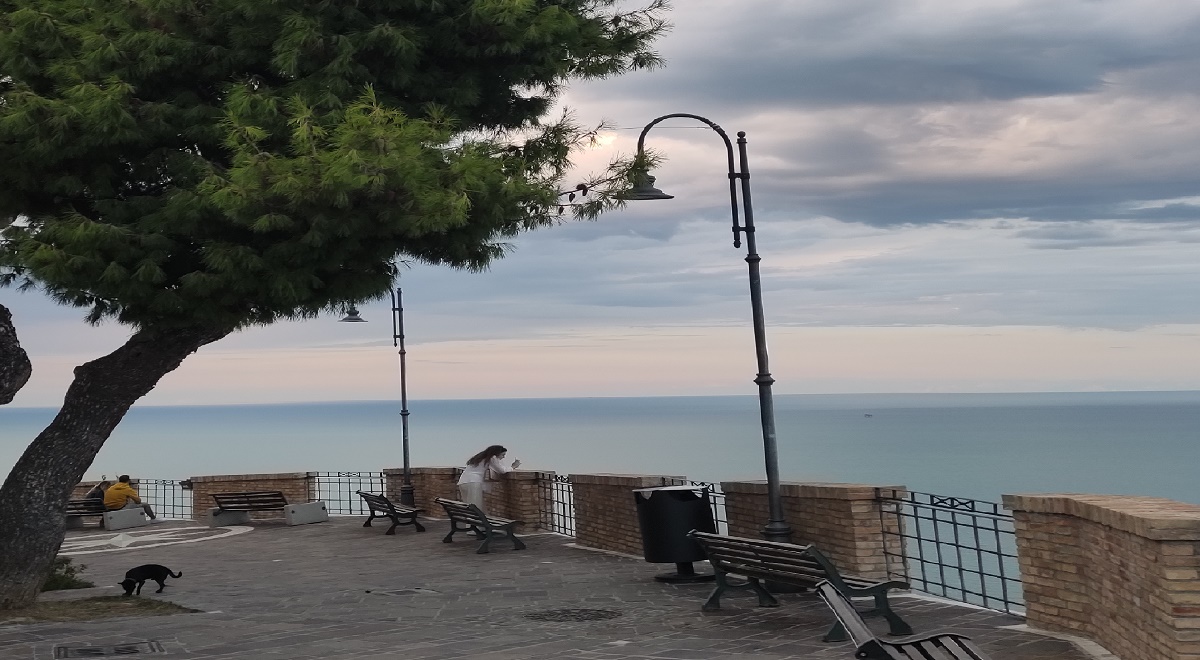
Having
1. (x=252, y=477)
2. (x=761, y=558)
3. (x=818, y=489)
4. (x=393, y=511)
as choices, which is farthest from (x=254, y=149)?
(x=252, y=477)

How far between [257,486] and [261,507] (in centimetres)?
282

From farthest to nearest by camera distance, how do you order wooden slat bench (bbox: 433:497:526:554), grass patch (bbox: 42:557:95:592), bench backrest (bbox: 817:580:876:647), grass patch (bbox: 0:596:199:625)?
wooden slat bench (bbox: 433:497:526:554)
grass patch (bbox: 42:557:95:592)
grass patch (bbox: 0:596:199:625)
bench backrest (bbox: 817:580:876:647)

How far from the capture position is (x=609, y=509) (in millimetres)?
16703

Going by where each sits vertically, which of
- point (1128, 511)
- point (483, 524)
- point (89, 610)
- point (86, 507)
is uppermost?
point (86, 507)

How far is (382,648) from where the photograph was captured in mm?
9773

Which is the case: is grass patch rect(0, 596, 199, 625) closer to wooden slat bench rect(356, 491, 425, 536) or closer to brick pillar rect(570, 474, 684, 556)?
brick pillar rect(570, 474, 684, 556)

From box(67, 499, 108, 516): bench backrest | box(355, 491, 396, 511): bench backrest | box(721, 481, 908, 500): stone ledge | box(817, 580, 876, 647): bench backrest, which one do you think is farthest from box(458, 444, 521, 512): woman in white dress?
box(817, 580, 876, 647): bench backrest

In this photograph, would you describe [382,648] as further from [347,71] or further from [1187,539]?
[1187,539]

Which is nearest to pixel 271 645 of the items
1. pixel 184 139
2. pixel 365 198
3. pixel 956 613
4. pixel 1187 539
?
pixel 365 198

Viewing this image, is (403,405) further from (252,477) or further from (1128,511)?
(1128,511)

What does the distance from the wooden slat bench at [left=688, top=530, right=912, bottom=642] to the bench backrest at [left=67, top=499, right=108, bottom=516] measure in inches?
712

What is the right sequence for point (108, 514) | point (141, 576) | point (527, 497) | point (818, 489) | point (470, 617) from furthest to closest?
point (108, 514)
point (527, 497)
point (141, 576)
point (818, 489)
point (470, 617)

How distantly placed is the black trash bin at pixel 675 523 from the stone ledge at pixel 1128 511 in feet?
13.4

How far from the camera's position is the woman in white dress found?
20906 mm
